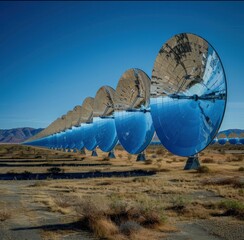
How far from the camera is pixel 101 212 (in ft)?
37.0

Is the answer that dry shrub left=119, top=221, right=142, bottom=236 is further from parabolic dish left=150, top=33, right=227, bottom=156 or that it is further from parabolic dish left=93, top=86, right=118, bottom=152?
parabolic dish left=93, top=86, right=118, bottom=152

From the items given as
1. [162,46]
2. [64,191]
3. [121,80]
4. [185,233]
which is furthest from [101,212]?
[121,80]

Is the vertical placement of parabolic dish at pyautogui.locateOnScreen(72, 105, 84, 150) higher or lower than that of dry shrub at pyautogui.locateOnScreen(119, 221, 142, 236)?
higher

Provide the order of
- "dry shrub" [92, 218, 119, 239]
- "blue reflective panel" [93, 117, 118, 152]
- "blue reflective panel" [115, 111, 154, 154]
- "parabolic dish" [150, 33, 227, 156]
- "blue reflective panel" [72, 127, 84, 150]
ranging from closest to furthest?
"dry shrub" [92, 218, 119, 239]
"parabolic dish" [150, 33, 227, 156]
"blue reflective panel" [115, 111, 154, 154]
"blue reflective panel" [93, 117, 118, 152]
"blue reflective panel" [72, 127, 84, 150]

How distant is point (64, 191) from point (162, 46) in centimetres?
1500

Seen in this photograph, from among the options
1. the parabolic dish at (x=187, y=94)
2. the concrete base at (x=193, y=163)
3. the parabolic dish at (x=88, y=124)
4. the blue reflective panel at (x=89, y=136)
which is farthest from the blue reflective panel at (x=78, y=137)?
the parabolic dish at (x=187, y=94)

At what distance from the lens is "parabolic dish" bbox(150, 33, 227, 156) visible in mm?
23438

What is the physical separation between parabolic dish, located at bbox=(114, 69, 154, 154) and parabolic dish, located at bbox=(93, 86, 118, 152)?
7.77 meters

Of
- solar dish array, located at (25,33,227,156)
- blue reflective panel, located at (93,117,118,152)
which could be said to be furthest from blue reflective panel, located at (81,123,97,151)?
solar dish array, located at (25,33,227,156)

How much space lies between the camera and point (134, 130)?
39406 mm

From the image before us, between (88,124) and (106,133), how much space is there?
1866 centimetres

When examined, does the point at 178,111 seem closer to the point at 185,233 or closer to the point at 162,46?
the point at 162,46

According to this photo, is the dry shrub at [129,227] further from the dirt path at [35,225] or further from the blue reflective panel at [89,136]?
the blue reflective panel at [89,136]

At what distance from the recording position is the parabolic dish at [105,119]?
5075 centimetres
